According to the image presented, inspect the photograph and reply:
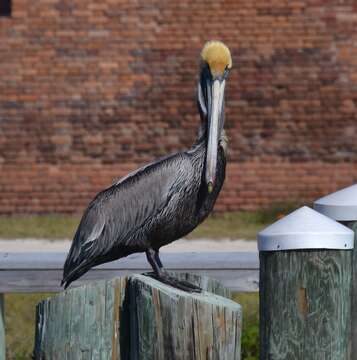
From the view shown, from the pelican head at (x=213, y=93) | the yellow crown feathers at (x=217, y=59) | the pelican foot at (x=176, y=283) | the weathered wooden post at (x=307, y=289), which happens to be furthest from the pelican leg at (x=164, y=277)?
the yellow crown feathers at (x=217, y=59)

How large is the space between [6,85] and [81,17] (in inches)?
45.4

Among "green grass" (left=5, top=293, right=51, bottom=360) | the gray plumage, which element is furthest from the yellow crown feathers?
"green grass" (left=5, top=293, right=51, bottom=360)

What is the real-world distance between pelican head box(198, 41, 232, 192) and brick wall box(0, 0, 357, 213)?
31.7 ft

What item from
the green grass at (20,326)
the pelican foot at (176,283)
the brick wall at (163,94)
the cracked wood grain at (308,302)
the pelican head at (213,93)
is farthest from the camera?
the brick wall at (163,94)

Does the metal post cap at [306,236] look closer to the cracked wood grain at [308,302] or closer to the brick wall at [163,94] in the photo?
the cracked wood grain at [308,302]

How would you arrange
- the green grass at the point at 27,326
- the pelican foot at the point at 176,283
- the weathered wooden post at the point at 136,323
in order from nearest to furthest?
the weathered wooden post at the point at 136,323
the pelican foot at the point at 176,283
the green grass at the point at 27,326

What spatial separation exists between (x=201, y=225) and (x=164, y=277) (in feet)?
29.9

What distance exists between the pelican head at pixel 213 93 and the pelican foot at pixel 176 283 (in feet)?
1.11

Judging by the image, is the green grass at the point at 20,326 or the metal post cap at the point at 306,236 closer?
the metal post cap at the point at 306,236

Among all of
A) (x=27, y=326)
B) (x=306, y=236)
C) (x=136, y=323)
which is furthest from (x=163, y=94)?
(x=306, y=236)

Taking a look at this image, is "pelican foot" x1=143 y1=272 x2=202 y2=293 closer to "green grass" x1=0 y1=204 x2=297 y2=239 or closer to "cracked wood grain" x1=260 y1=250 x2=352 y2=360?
"cracked wood grain" x1=260 y1=250 x2=352 y2=360

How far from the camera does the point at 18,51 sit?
14023mm

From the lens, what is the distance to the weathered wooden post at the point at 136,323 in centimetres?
351

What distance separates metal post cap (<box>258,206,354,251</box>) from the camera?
3.38 meters
